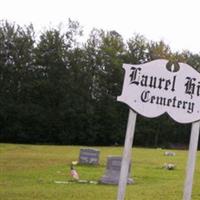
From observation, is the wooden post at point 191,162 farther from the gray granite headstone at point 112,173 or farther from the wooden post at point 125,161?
the gray granite headstone at point 112,173

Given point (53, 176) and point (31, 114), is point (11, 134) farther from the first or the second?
point (53, 176)

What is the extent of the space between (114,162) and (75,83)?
135 ft

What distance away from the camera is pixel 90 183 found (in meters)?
16.2

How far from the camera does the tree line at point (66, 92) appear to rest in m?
55.4

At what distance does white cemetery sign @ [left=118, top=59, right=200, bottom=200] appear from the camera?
7.31m

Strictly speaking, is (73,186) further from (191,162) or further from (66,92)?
(66,92)

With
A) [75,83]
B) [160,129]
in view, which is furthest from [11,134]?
[160,129]

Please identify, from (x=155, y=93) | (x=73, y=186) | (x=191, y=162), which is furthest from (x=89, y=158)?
(x=155, y=93)

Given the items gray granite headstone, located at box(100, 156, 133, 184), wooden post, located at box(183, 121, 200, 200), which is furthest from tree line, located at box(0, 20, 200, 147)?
wooden post, located at box(183, 121, 200, 200)

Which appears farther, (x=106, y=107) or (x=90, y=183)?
(x=106, y=107)

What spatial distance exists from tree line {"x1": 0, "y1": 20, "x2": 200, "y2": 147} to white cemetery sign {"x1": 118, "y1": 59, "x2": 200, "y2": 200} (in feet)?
153

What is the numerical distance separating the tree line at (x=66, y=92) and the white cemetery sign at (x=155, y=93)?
46.6m

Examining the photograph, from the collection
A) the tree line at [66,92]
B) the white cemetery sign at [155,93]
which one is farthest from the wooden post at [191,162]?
the tree line at [66,92]

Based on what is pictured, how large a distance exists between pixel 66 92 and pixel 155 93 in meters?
50.5
